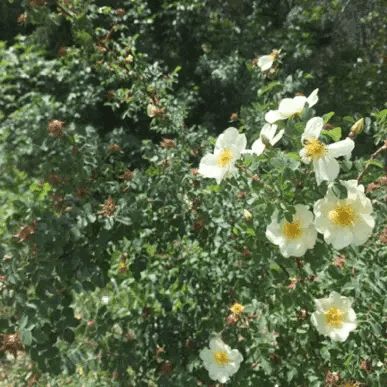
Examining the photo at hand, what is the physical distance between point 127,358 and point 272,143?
115cm

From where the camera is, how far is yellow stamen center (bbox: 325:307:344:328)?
1486mm

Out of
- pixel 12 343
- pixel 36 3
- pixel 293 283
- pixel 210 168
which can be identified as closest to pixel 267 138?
pixel 210 168

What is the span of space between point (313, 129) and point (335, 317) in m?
0.55

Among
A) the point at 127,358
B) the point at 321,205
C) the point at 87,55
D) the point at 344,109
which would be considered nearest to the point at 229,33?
the point at 344,109

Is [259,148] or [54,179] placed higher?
[259,148]

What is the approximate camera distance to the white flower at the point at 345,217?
1.30 meters

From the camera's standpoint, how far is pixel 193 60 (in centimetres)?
489

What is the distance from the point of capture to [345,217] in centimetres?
130

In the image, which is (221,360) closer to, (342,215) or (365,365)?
(365,365)

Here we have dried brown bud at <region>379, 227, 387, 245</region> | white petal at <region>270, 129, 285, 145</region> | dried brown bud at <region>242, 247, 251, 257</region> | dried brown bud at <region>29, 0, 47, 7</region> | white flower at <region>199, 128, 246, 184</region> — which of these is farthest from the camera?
dried brown bud at <region>29, 0, 47, 7</region>

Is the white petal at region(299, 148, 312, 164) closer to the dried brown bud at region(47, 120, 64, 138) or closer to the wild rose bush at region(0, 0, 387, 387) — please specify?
the wild rose bush at region(0, 0, 387, 387)

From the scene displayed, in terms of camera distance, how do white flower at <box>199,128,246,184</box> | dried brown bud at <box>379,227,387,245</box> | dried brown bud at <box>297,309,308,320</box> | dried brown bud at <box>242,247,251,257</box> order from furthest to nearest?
dried brown bud at <box>242,247,251,257</box> → dried brown bud at <box>297,309,308,320</box> → dried brown bud at <box>379,227,387,245</box> → white flower at <box>199,128,246,184</box>

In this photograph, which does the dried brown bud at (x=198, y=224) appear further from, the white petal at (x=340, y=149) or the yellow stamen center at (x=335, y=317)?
the white petal at (x=340, y=149)

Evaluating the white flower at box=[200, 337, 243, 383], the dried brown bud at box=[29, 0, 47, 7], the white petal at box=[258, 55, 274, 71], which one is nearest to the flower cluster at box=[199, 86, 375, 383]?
the white flower at box=[200, 337, 243, 383]
